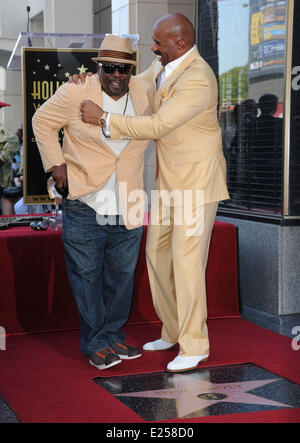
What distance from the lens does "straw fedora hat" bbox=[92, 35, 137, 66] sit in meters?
3.60

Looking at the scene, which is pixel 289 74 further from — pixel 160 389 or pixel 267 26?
pixel 160 389

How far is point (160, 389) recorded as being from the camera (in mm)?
3469

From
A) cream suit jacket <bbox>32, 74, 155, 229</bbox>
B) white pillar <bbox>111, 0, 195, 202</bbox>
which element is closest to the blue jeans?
cream suit jacket <bbox>32, 74, 155, 229</bbox>

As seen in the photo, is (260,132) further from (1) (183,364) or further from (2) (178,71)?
(1) (183,364)

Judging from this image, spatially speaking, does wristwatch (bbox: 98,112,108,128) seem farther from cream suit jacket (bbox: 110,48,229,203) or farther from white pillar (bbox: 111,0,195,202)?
white pillar (bbox: 111,0,195,202)

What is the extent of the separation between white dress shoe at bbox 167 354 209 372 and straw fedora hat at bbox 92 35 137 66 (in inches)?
60.6

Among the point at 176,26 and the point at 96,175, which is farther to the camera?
the point at 96,175

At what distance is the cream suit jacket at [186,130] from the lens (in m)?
3.54

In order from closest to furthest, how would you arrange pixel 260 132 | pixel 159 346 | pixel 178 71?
pixel 178 71 → pixel 159 346 → pixel 260 132

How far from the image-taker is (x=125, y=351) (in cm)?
398

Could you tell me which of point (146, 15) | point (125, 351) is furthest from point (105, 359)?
point (146, 15)

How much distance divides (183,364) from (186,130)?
121 centimetres
